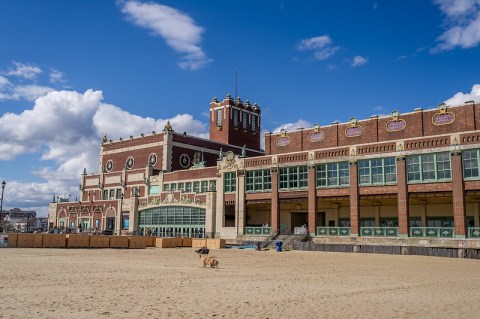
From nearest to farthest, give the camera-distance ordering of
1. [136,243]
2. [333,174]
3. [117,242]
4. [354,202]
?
[354,202] → [117,242] → [333,174] → [136,243]

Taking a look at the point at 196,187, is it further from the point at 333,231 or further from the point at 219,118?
the point at 219,118

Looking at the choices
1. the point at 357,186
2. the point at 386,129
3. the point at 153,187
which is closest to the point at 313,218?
the point at 357,186

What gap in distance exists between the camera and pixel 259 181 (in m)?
58.8

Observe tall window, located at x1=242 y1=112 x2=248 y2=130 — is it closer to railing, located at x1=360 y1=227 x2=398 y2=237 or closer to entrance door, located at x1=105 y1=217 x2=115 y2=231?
entrance door, located at x1=105 y1=217 x2=115 y2=231

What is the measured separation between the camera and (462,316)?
13.0 meters

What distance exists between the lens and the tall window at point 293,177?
179 ft

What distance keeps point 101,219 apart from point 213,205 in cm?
2968

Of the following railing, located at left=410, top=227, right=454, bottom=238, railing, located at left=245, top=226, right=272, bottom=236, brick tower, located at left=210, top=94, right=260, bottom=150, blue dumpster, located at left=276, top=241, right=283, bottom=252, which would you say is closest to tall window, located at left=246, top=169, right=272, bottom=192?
railing, located at left=245, top=226, right=272, bottom=236

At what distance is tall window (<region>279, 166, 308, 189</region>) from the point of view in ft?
179

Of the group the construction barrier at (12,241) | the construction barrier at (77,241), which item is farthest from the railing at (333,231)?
the construction barrier at (12,241)

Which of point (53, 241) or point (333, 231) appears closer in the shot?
point (53, 241)

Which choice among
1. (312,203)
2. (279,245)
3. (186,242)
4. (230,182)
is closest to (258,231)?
(230,182)

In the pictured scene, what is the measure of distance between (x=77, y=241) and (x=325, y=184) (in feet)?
87.5

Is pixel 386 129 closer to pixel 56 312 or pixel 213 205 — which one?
pixel 213 205
